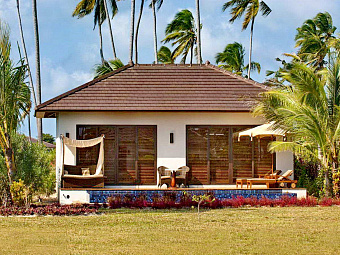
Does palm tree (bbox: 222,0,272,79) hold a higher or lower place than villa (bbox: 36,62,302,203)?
higher

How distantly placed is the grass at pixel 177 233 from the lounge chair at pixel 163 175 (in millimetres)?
3127

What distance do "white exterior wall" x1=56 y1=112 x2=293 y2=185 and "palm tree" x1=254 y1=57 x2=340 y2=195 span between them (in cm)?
149

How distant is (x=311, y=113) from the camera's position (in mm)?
16047

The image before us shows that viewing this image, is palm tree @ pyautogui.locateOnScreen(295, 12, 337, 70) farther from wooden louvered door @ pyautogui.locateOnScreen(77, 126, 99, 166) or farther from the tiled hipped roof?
wooden louvered door @ pyautogui.locateOnScreen(77, 126, 99, 166)

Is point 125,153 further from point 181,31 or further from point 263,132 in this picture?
point 181,31

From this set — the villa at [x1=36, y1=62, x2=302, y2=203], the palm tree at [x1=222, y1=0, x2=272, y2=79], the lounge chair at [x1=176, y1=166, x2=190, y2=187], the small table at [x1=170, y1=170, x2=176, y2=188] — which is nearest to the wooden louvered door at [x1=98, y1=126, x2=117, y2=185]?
the villa at [x1=36, y1=62, x2=302, y2=203]

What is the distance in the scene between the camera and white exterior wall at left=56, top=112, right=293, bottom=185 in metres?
18.0

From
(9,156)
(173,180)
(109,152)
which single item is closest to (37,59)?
(109,152)

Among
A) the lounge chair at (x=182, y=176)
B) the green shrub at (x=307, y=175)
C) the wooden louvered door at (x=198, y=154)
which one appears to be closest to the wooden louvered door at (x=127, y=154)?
the lounge chair at (x=182, y=176)

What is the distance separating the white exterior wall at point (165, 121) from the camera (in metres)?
18.0

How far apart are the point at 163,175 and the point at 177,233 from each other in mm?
7085

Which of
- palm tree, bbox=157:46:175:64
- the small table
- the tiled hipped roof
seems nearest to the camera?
the small table

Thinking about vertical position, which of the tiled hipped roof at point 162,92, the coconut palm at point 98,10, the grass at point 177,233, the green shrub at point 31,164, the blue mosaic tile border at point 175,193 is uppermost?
the coconut palm at point 98,10

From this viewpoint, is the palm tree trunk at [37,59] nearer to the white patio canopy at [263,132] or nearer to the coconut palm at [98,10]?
the coconut palm at [98,10]
